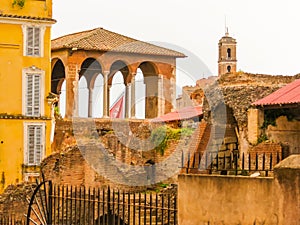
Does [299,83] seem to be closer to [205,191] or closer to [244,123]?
[244,123]

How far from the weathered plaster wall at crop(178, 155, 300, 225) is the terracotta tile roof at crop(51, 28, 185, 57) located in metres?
25.2

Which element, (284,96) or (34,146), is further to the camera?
(34,146)

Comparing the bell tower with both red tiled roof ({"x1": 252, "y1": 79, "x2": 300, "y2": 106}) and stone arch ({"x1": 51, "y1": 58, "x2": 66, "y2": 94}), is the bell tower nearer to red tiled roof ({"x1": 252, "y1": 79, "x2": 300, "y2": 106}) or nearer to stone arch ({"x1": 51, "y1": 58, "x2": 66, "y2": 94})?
stone arch ({"x1": 51, "y1": 58, "x2": 66, "y2": 94})

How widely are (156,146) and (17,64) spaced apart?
6.09 metres

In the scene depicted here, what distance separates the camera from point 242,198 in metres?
10.0

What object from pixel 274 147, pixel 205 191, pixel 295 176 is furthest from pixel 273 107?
pixel 295 176

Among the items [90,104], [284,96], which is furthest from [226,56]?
[284,96]

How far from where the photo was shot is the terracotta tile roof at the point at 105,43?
36.2 m

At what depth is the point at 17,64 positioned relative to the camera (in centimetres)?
3028

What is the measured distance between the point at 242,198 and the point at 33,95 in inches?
850

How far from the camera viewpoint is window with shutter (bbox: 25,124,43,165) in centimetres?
3047

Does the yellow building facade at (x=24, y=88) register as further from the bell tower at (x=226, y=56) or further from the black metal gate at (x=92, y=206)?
the bell tower at (x=226, y=56)

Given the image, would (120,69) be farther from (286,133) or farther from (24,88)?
(286,133)

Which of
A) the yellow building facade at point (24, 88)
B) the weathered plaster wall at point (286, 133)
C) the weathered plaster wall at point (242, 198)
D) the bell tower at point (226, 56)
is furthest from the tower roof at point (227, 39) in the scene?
the weathered plaster wall at point (242, 198)
